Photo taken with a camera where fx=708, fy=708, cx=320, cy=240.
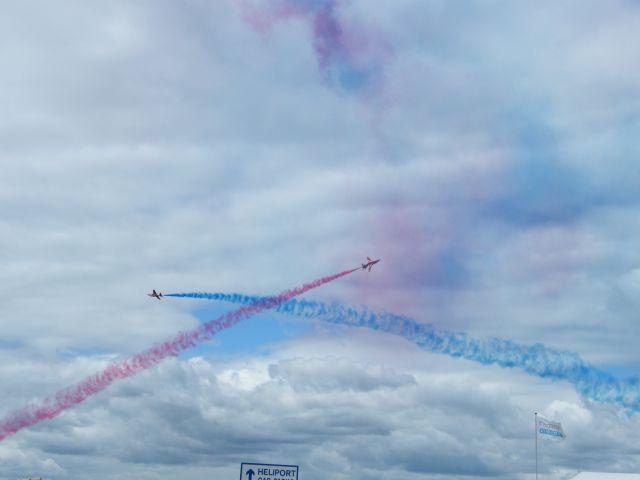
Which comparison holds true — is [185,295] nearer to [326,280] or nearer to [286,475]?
[326,280]

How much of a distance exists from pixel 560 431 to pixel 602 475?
34542 mm

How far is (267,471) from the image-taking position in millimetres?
121188

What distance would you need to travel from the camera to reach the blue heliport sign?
119000 mm

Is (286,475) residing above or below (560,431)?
below

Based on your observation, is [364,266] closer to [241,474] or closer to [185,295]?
[185,295]

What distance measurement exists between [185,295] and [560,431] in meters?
71.1

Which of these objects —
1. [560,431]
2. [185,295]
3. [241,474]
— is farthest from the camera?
[560,431]

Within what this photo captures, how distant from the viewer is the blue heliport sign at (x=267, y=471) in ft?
390

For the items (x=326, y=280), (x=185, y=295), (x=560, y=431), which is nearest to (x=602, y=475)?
(x=560, y=431)

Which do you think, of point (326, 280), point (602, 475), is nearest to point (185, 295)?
point (326, 280)

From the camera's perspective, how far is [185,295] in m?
108

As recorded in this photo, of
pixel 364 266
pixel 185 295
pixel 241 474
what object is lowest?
pixel 241 474

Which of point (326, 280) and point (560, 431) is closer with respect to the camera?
point (326, 280)

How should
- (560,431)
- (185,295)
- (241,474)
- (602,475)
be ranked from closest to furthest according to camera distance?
(185,295) < (241,474) < (560,431) < (602,475)
